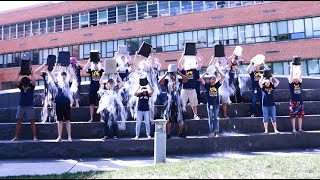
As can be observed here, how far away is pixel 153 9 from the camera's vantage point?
126 ft

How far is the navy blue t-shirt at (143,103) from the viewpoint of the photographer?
9.59 meters

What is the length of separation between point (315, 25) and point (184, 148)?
90.1 ft

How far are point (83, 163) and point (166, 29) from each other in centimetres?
3010

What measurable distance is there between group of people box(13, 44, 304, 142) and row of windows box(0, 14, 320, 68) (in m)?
23.5

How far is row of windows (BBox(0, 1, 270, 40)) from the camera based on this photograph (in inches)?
1448

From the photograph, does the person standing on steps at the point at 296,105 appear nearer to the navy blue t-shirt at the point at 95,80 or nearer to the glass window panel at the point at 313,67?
the navy blue t-shirt at the point at 95,80

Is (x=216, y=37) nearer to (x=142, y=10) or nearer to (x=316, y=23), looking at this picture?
(x=142, y=10)

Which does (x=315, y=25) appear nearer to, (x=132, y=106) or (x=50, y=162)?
(x=132, y=106)

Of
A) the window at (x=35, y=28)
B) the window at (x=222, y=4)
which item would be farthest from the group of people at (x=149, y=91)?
the window at (x=35, y=28)

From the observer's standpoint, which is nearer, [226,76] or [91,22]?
[226,76]

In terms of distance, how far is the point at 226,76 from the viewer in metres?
11.6

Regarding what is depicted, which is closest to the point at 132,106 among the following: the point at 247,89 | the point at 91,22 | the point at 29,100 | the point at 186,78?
the point at 186,78

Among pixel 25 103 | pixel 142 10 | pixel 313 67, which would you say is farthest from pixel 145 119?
pixel 142 10

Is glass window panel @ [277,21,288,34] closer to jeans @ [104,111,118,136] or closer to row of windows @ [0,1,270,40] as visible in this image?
row of windows @ [0,1,270,40]
